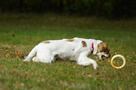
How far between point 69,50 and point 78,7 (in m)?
26.7

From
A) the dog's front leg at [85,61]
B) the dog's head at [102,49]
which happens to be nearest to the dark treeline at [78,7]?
the dog's head at [102,49]

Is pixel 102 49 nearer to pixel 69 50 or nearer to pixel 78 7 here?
pixel 69 50

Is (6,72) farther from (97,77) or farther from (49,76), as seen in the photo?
(97,77)

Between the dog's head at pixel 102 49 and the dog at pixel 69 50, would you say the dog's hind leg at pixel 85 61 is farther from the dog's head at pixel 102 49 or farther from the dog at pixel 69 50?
the dog's head at pixel 102 49

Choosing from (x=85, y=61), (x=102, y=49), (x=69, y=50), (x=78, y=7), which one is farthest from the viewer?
(x=78, y=7)

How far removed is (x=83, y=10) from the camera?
3297cm

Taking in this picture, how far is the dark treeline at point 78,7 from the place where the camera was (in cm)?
3119

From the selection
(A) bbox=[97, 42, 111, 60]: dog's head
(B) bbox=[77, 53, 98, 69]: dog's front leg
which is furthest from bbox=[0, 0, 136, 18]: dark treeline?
(B) bbox=[77, 53, 98, 69]: dog's front leg

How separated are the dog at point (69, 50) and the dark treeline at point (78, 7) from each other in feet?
77.3

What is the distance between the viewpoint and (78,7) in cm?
3316

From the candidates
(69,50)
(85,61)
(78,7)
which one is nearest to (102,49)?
(85,61)

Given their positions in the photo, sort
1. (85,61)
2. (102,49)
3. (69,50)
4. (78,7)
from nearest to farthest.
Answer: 1. (85,61)
2. (102,49)
3. (69,50)
4. (78,7)

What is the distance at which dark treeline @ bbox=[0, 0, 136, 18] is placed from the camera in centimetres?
3119

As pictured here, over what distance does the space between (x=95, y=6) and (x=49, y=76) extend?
89.8 ft
